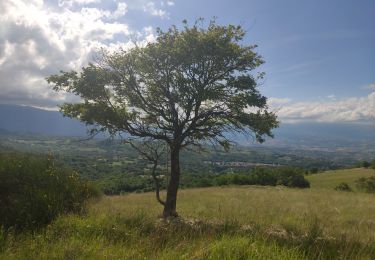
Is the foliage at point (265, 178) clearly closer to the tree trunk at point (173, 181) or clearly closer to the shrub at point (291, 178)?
the shrub at point (291, 178)

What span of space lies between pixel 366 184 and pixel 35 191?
5792cm

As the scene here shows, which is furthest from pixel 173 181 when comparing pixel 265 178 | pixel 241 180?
pixel 265 178

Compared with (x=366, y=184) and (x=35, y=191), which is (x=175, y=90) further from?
(x=366, y=184)

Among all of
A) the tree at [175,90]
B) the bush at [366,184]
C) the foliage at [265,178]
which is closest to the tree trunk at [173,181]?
the tree at [175,90]

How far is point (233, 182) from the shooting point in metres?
71.6

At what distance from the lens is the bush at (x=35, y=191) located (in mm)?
9711

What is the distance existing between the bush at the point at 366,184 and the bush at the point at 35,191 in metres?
54.1

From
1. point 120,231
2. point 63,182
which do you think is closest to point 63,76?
point 63,182

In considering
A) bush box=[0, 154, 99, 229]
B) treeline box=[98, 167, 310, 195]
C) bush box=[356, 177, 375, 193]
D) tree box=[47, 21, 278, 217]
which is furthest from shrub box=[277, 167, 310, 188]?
bush box=[0, 154, 99, 229]

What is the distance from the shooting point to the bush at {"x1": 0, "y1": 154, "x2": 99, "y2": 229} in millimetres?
9711

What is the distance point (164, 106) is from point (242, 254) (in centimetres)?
1134

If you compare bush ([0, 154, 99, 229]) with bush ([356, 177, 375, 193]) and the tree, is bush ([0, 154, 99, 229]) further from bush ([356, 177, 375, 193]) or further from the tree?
bush ([356, 177, 375, 193])

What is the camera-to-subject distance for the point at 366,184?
5806 centimetres

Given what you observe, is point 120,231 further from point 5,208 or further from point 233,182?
point 233,182
